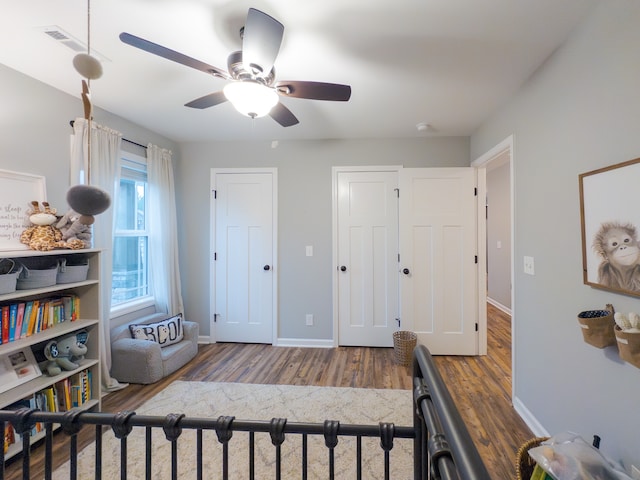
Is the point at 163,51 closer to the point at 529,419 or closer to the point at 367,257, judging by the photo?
the point at 367,257

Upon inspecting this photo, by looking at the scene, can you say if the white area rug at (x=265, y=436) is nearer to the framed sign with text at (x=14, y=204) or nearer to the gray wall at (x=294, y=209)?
the gray wall at (x=294, y=209)

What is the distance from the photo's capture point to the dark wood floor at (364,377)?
1.89 m

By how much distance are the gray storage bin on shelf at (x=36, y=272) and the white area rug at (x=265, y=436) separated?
1114 mm

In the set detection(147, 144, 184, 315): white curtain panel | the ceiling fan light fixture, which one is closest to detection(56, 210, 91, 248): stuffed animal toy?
detection(147, 144, 184, 315): white curtain panel

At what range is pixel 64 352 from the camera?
2.00 metres

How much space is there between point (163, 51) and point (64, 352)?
82.7 inches

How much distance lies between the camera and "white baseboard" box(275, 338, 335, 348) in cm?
343

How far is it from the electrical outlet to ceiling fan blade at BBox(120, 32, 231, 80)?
2337mm

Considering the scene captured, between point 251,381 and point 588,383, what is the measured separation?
95.6 inches

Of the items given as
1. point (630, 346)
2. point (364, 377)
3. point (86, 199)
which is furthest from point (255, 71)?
point (364, 377)

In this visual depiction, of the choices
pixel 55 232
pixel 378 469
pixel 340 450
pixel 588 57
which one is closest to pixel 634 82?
pixel 588 57

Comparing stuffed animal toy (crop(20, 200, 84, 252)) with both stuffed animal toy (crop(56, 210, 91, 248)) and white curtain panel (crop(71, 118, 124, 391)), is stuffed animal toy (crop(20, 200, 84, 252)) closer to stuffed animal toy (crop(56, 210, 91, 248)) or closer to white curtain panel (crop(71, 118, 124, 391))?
stuffed animal toy (crop(56, 210, 91, 248))

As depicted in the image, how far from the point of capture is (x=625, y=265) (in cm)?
127

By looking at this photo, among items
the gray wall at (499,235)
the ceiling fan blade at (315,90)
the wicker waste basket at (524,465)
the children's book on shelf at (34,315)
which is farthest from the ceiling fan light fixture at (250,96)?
the gray wall at (499,235)
